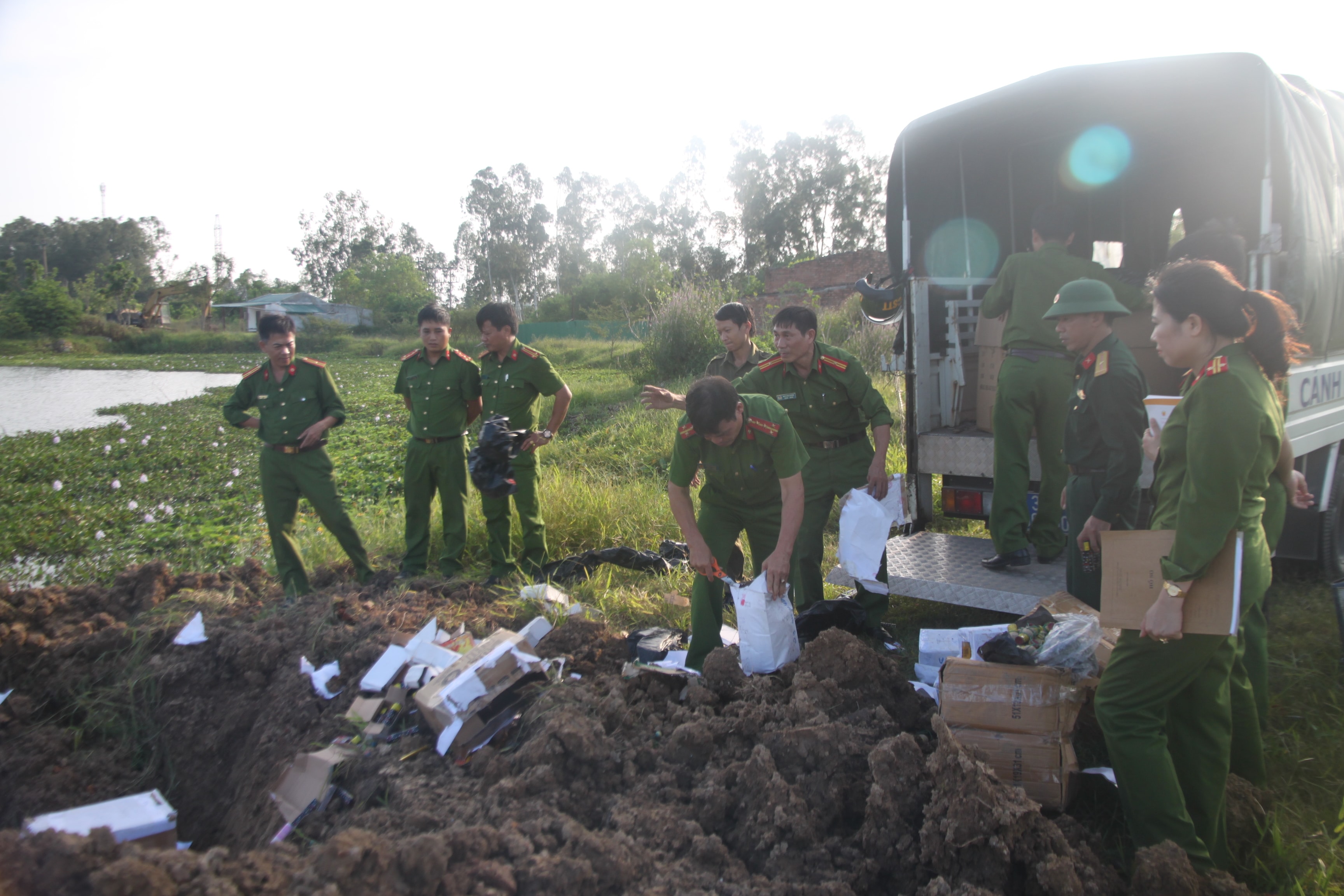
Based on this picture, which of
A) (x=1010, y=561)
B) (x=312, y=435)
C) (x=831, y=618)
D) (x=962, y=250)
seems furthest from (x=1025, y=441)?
(x=312, y=435)

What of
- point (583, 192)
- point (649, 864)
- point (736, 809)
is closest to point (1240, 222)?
point (736, 809)

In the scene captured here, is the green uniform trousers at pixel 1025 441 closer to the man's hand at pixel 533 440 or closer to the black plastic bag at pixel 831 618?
the black plastic bag at pixel 831 618

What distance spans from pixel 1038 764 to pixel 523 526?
386cm

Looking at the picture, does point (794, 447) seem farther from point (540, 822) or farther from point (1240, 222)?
point (1240, 222)

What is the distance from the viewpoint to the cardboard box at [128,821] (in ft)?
7.85

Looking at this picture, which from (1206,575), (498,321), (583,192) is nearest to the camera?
(1206,575)

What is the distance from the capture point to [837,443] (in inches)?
163

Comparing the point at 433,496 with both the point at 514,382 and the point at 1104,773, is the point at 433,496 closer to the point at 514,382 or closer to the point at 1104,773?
the point at 514,382

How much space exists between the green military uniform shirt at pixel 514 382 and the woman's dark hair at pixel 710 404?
262 cm

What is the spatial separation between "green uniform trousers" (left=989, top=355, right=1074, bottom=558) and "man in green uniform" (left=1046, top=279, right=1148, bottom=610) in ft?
1.59

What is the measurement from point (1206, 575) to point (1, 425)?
21.7m

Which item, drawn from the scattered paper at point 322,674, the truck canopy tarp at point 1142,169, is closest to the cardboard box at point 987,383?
the truck canopy tarp at point 1142,169

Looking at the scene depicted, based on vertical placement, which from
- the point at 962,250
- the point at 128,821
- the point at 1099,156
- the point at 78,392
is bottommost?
the point at 128,821

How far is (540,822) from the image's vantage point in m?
2.20
